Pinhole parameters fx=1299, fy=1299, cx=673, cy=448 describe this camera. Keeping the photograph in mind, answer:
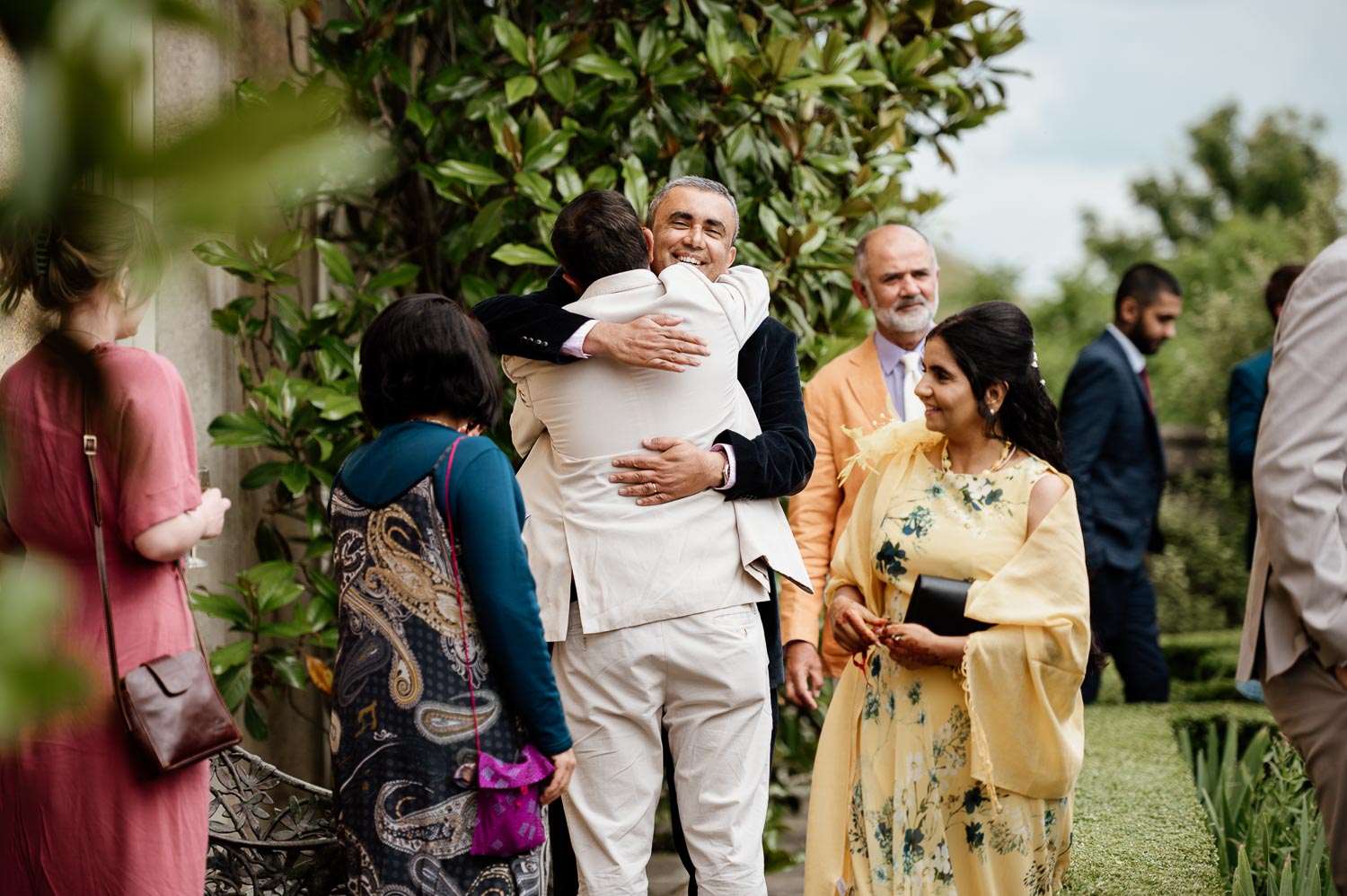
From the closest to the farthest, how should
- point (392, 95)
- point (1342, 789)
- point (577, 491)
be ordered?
point (1342, 789) → point (577, 491) → point (392, 95)

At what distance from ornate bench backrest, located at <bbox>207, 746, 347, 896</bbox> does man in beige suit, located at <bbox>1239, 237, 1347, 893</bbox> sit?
214 cm

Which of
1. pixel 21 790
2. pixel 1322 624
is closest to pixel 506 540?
pixel 21 790

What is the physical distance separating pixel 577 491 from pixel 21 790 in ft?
3.99

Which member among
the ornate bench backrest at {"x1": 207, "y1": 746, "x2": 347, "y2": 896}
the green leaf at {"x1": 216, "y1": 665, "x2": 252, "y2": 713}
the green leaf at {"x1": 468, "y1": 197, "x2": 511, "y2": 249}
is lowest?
the ornate bench backrest at {"x1": 207, "y1": 746, "x2": 347, "y2": 896}

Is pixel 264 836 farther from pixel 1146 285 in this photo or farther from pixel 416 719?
pixel 1146 285

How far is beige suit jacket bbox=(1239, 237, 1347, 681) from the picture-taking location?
233 centimetres

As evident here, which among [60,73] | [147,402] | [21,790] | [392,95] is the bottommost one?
[21,790]

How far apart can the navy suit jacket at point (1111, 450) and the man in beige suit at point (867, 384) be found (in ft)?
7.44

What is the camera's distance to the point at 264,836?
3.19m

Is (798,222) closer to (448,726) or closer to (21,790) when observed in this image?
(448,726)

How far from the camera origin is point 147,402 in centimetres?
70

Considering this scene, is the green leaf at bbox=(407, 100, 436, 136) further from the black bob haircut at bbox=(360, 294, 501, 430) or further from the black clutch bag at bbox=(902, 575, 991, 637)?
the black clutch bag at bbox=(902, 575, 991, 637)

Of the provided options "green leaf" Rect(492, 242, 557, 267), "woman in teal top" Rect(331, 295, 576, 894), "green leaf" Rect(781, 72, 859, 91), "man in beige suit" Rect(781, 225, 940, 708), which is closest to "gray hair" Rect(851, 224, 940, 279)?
"man in beige suit" Rect(781, 225, 940, 708)

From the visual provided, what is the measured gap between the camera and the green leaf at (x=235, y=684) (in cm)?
394
